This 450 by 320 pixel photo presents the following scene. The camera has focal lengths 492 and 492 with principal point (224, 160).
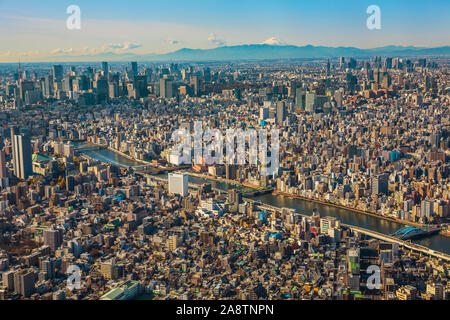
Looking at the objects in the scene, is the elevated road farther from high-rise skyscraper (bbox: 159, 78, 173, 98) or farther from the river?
high-rise skyscraper (bbox: 159, 78, 173, 98)

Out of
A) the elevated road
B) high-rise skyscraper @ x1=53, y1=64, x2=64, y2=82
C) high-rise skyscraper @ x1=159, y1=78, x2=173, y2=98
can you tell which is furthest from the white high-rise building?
high-rise skyscraper @ x1=53, y1=64, x2=64, y2=82

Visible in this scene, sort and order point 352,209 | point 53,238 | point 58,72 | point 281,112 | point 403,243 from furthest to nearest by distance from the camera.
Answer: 1. point 58,72
2. point 281,112
3. point 352,209
4. point 403,243
5. point 53,238

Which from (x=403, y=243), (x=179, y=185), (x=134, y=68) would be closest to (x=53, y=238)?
(x=179, y=185)

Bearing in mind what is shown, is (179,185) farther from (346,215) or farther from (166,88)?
(166,88)

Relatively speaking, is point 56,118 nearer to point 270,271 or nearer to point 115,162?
point 115,162
